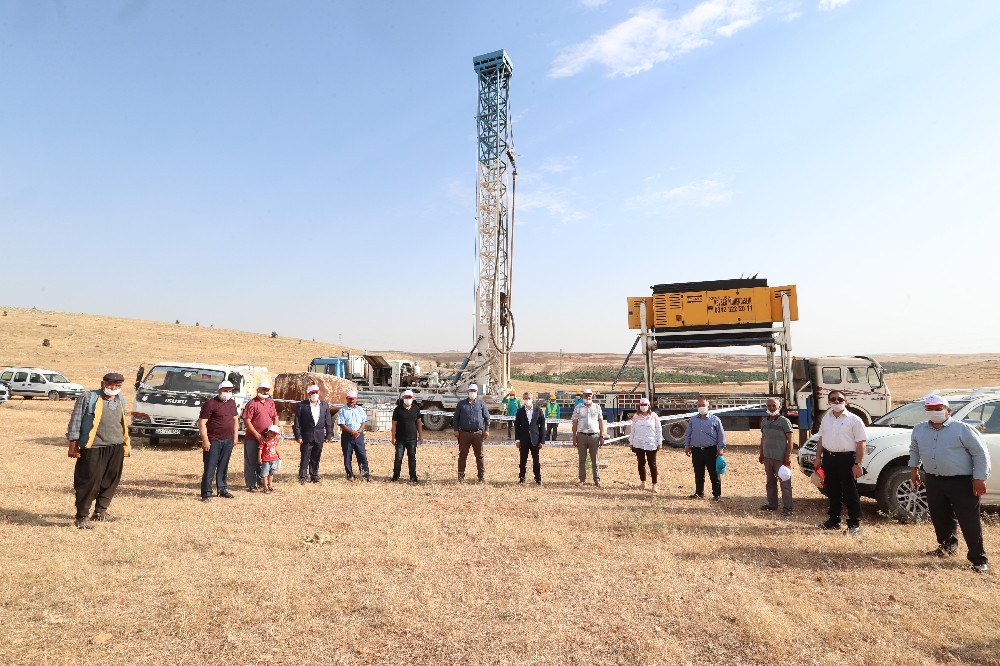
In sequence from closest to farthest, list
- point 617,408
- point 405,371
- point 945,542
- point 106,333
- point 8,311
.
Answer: point 945,542 → point 617,408 → point 405,371 → point 106,333 → point 8,311

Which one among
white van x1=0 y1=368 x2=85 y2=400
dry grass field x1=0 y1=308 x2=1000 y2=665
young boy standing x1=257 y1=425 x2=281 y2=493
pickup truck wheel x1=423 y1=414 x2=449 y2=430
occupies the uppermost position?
white van x1=0 y1=368 x2=85 y2=400

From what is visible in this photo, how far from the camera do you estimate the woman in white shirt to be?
10234mm

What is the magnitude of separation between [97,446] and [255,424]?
2.46 meters

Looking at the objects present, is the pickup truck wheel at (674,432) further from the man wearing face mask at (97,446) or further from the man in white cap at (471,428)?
the man wearing face mask at (97,446)

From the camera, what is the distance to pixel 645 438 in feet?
33.7

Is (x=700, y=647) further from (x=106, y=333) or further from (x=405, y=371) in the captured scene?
(x=106, y=333)

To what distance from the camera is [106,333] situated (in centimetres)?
5512

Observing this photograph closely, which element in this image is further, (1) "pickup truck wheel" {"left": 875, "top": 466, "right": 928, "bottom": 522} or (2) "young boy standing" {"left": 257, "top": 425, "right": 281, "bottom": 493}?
(2) "young boy standing" {"left": 257, "top": 425, "right": 281, "bottom": 493}

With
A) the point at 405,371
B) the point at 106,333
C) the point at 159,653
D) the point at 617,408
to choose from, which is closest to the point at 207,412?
the point at 159,653

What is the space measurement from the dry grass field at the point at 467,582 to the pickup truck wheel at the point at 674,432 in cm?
722

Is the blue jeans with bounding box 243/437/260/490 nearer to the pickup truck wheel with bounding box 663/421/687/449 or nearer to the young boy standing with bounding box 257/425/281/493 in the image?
the young boy standing with bounding box 257/425/281/493

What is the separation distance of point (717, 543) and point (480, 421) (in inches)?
189

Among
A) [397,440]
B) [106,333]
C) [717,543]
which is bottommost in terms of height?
[717,543]

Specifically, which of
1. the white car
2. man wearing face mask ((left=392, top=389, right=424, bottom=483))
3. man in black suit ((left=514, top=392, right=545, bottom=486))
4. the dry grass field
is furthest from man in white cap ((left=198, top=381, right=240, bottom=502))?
the white car
